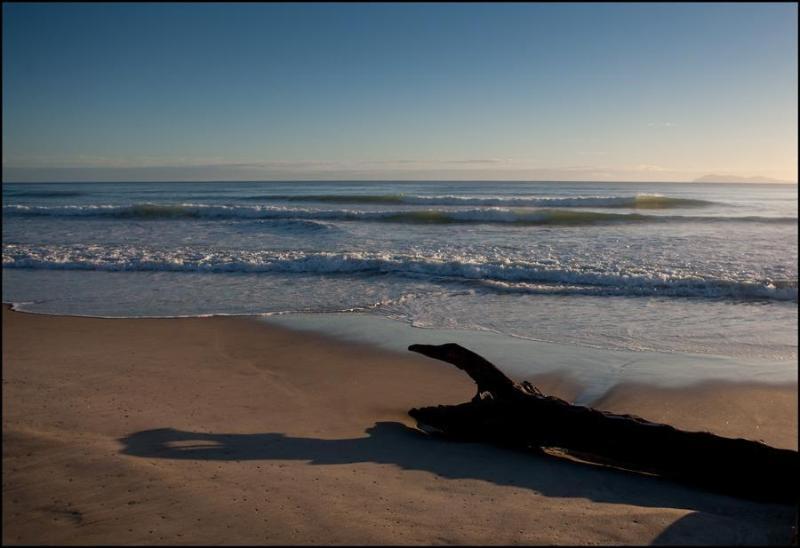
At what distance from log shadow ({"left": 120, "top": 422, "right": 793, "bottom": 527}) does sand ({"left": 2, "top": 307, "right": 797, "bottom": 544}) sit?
0.02 meters

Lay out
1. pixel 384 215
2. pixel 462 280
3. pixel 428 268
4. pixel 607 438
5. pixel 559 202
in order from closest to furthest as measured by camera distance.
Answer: pixel 607 438 < pixel 462 280 < pixel 428 268 < pixel 384 215 < pixel 559 202

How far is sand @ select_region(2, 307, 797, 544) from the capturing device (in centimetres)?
282

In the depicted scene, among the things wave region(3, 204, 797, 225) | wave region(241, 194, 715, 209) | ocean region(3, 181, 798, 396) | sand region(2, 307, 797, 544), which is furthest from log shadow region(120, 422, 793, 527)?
wave region(241, 194, 715, 209)

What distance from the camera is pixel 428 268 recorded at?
11984 mm

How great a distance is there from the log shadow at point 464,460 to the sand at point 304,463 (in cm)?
2

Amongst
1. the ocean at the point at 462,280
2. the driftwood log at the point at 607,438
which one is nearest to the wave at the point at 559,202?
the ocean at the point at 462,280

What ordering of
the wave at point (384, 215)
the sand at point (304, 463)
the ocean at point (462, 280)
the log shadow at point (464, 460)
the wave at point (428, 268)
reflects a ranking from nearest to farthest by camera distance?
1. the sand at point (304, 463)
2. the log shadow at point (464, 460)
3. the ocean at point (462, 280)
4. the wave at point (428, 268)
5. the wave at point (384, 215)

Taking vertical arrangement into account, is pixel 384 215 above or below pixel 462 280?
above

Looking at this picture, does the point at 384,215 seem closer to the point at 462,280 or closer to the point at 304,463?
the point at 462,280

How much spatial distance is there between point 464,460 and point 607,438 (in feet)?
3.23

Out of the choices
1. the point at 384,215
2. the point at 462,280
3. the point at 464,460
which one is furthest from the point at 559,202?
the point at 464,460

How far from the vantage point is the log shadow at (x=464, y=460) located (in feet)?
11.3

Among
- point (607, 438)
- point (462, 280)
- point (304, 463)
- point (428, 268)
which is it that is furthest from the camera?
point (428, 268)

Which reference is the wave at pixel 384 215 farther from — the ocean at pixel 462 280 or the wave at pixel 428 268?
the wave at pixel 428 268
